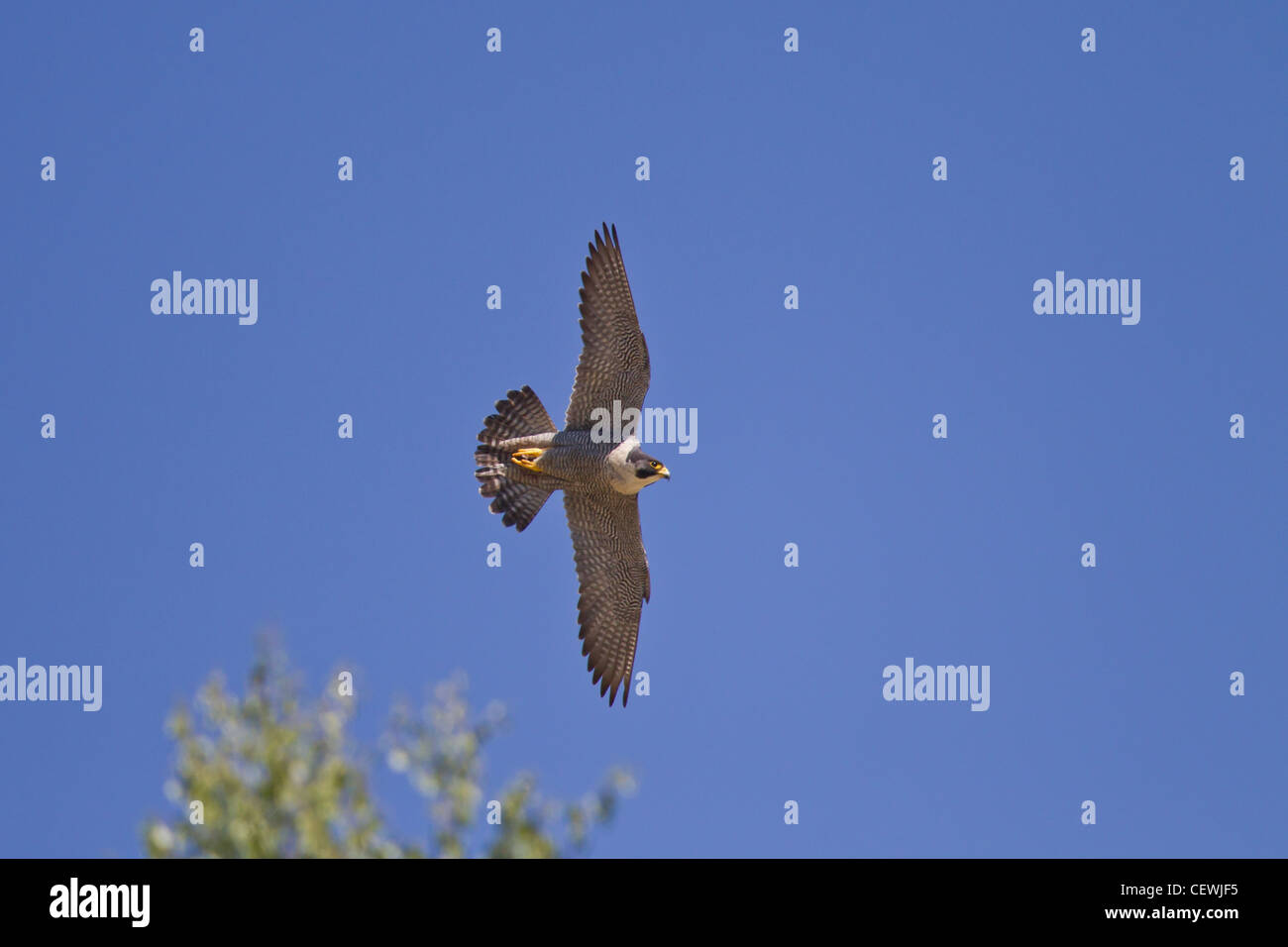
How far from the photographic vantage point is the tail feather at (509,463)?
1931 centimetres

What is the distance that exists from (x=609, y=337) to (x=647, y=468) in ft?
5.57

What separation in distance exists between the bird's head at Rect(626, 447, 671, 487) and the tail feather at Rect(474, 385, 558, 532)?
1.79 meters

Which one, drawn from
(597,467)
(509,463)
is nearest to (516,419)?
(509,463)

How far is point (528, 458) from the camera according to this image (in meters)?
19.0

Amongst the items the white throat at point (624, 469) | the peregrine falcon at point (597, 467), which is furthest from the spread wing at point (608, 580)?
the white throat at point (624, 469)

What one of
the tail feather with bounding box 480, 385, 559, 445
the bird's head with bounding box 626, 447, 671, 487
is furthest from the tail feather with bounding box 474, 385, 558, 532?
the bird's head with bounding box 626, 447, 671, 487

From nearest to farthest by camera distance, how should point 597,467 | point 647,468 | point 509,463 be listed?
point 647,468 < point 597,467 < point 509,463

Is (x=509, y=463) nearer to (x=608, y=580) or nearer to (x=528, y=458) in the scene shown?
(x=528, y=458)

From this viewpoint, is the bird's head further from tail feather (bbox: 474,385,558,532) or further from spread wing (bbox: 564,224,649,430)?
tail feather (bbox: 474,385,558,532)
